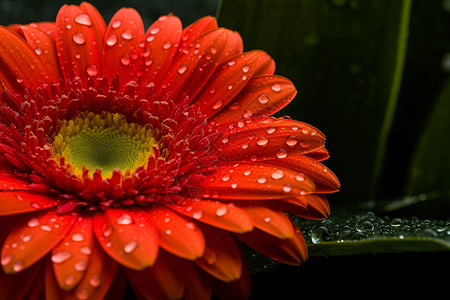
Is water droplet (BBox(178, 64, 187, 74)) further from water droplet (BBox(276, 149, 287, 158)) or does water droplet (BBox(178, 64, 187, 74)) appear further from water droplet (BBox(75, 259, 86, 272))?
water droplet (BBox(75, 259, 86, 272))

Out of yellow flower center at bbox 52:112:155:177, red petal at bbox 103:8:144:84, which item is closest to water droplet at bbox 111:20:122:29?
red petal at bbox 103:8:144:84

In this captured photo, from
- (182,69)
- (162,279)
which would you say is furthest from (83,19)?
(162,279)

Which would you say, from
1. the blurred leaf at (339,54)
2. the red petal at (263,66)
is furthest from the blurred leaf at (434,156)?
the red petal at (263,66)

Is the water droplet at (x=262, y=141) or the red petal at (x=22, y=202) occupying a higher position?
the water droplet at (x=262, y=141)

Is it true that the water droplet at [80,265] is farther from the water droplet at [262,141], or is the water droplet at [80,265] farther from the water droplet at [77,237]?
the water droplet at [262,141]

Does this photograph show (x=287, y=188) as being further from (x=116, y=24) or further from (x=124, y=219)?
(x=116, y=24)

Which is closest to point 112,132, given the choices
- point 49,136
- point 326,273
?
point 49,136
